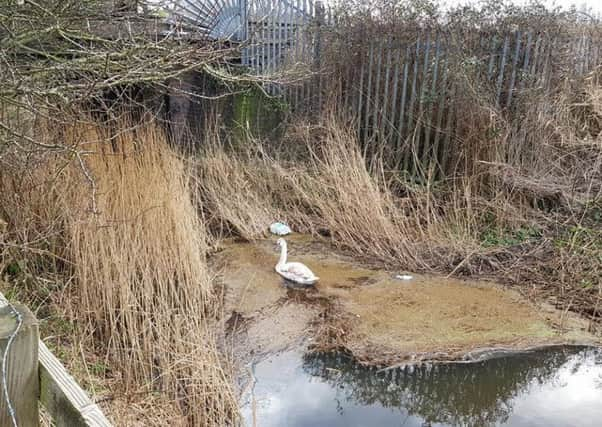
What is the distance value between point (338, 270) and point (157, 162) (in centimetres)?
176

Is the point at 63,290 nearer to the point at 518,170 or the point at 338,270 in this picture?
the point at 338,270

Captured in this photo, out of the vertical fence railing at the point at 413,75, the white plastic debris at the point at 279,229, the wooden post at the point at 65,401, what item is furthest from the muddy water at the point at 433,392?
the vertical fence railing at the point at 413,75

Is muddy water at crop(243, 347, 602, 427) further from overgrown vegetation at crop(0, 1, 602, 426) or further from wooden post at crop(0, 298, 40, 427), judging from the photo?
wooden post at crop(0, 298, 40, 427)

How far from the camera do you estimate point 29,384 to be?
93cm

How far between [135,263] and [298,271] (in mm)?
1330

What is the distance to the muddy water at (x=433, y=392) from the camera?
2842 mm

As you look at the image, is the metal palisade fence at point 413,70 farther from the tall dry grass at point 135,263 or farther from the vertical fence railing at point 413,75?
the tall dry grass at point 135,263

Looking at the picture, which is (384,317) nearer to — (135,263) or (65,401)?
(135,263)

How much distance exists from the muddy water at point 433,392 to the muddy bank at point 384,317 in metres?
0.11

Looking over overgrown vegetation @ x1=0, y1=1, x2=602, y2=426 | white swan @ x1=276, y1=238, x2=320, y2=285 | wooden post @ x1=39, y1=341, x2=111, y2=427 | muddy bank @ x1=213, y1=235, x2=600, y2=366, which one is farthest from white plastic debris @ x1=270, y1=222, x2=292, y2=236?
Result: wooden post @ x1=39, y1=341, x2=111, y2=427

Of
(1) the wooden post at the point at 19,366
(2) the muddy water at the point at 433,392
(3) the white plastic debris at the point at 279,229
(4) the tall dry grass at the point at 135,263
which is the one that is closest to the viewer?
(1) the wooden post at the point at 19,366

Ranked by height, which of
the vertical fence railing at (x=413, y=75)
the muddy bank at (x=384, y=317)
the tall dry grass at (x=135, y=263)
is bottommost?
the muddy bank at (x=384, y=317)

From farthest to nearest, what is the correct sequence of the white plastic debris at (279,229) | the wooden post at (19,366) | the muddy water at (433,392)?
the white plastic debris at (279,229) → the muddy water at (433,392) → the wooden post at (19,366)

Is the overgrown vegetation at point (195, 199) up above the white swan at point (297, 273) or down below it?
above
